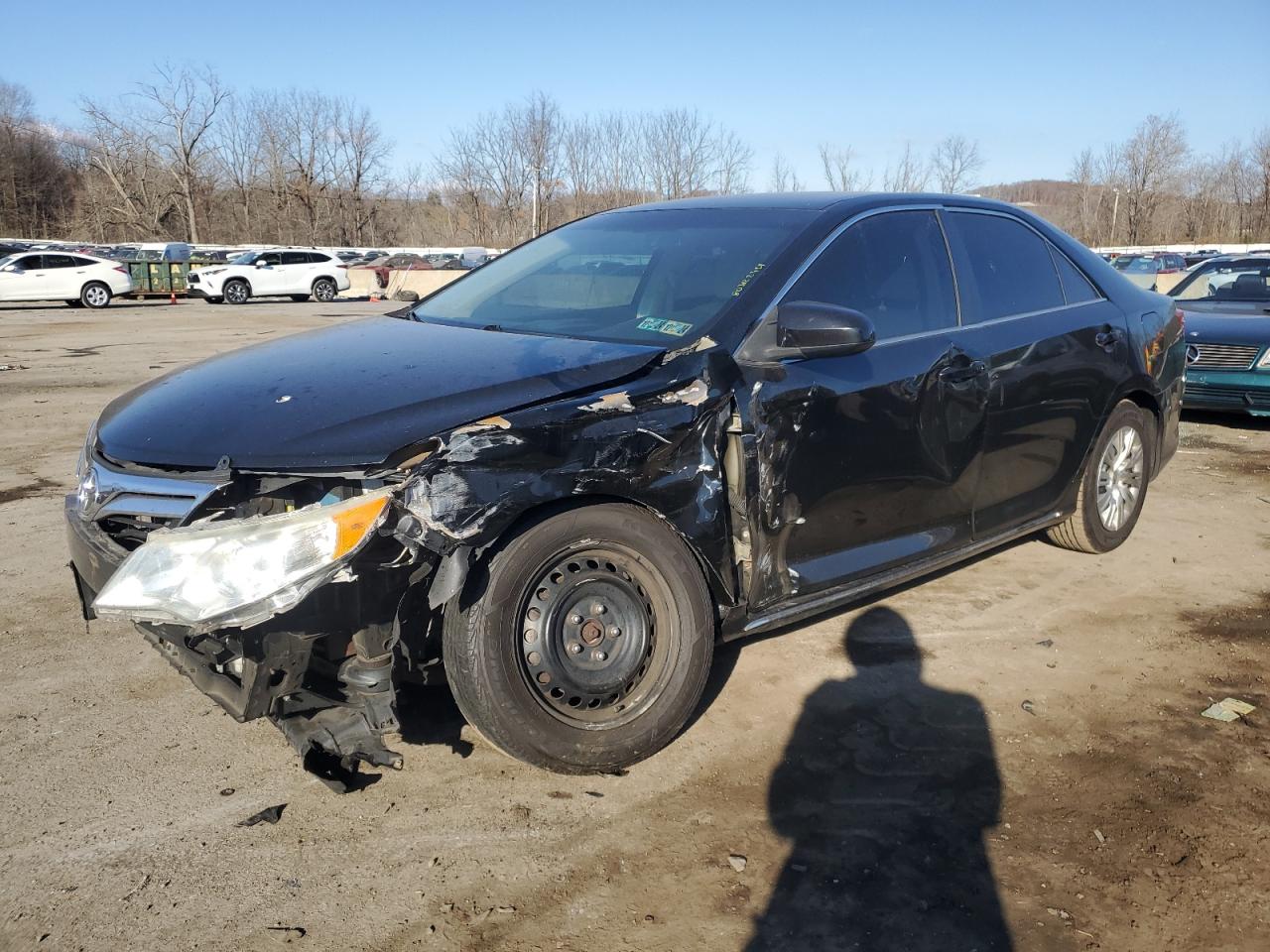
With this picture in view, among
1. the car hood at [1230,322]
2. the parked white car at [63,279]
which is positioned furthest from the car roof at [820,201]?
the parked white car at [63,279]

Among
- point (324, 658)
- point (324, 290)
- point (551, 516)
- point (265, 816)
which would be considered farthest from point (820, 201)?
point (324, 290)

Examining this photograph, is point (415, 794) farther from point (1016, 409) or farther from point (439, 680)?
point (1016, 409)

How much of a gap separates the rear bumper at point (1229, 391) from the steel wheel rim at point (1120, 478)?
12.1ft

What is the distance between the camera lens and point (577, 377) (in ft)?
9.84

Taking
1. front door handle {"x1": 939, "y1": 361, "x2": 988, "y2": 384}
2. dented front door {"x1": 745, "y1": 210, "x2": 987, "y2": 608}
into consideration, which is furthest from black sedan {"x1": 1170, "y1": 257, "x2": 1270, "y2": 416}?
dented front door {"x1": 745, "y1": 210, "x2": 987, "y2": 608}

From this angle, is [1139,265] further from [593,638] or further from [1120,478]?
[593,638]

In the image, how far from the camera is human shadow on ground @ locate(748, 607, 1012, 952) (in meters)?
2.41

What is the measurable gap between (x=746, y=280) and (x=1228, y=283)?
8.93m

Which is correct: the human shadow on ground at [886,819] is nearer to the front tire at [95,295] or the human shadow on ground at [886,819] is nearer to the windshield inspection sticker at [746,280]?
the windshield inspection sticker at [746,280]

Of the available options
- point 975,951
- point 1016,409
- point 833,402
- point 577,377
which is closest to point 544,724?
point 577,377

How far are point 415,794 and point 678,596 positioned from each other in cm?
98

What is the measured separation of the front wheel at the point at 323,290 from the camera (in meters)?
32.2

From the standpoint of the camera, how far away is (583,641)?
9.71ft

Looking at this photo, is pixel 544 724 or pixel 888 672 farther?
pixel 888 672
